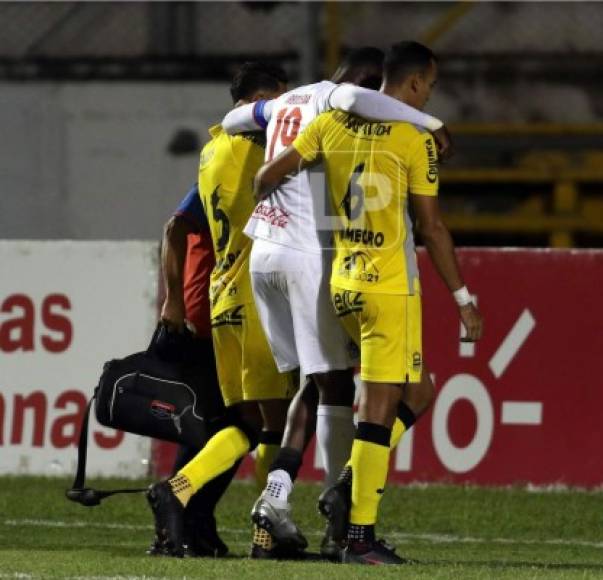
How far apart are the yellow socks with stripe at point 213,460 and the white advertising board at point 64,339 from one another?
328 centimetres

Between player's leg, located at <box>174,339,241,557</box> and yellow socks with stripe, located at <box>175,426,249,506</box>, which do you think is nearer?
yellow socks with stripe, located at <box>175,426,249,506</box>

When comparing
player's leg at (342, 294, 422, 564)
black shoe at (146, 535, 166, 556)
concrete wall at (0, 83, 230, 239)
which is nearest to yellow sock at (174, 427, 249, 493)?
black shoe at (146, 535, 166, 556)

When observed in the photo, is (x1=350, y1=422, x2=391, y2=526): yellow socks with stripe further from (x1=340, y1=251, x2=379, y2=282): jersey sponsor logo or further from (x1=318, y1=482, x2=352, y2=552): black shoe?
(x1=340, y1=251, x2=379, y2=282): jersey sponsor logo

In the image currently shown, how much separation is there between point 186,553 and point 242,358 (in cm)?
76

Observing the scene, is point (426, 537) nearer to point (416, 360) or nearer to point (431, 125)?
point (416, 360)

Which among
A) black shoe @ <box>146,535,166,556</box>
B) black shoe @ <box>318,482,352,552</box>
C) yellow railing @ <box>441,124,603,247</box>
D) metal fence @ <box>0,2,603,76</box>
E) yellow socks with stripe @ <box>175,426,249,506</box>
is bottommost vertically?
black shoe @ <box>146,535,166,556</box>

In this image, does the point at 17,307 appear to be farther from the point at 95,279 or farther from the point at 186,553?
the point at 186,553

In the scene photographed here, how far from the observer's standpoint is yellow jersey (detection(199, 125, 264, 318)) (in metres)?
7.71

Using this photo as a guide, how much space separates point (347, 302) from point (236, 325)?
0.70 m

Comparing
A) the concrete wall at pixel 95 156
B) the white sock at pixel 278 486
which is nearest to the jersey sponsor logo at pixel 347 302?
the white sock at pixel 278 486

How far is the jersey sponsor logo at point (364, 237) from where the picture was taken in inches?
280

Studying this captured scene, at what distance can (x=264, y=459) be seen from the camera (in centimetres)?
783

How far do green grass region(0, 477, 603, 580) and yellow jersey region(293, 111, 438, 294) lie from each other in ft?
3.33

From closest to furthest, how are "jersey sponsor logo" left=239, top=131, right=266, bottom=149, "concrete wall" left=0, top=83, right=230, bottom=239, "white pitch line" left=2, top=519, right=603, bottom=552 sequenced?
"jersey sponsor logo" left=239, top=131, right=266, bottom=149 → "white pitch line" left=2, top=519, right=603, bottom=552 → "concrete wall" left=0, top=83, right=230, bottom=239
